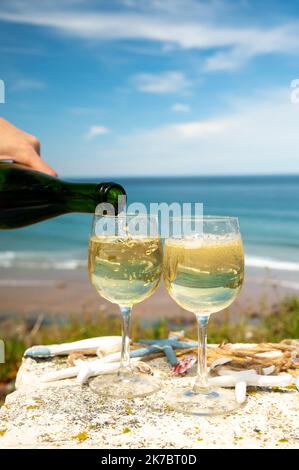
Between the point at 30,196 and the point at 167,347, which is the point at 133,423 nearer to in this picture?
the point at 167,347

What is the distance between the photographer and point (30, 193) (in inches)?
110

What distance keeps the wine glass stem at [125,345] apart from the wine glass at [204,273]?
0.28 m

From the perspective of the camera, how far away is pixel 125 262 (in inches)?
76.4

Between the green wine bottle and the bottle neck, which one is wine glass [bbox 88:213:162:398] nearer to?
the bottle neck

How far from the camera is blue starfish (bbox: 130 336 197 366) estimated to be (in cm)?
233

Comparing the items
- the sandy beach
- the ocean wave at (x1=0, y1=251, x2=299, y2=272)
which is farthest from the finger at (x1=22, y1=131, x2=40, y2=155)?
the ocean wave at (x1=0, y1=251, x2=299, y2=272)

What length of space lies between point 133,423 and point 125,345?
459mm

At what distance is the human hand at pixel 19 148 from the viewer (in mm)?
2369

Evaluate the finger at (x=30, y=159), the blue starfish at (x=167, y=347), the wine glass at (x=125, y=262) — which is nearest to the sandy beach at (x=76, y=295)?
the blue starfish at (x=167, y=347)

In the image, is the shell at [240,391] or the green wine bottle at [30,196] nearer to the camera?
the shell at [240,391]

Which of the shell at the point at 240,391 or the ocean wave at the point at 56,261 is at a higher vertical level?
the shell at the point at 240,391

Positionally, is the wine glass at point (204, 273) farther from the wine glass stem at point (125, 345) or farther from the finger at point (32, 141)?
the finger at point (32, 141)

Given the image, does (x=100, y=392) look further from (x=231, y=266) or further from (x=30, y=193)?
(x=30, y=193)

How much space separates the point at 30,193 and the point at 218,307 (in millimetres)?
1332
